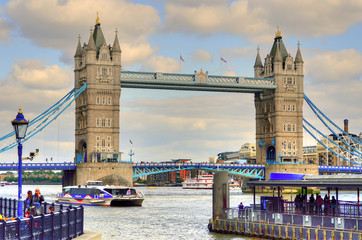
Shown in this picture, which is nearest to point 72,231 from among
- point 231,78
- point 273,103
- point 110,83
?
point 110,83

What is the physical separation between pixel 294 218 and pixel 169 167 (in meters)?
88.6

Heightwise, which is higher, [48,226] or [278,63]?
[278,63]

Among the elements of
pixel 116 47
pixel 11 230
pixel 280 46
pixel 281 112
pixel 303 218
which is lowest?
pixel 303 218

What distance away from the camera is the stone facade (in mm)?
121681

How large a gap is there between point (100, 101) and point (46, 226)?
100101 millimetres

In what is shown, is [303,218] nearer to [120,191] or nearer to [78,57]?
[120,191]

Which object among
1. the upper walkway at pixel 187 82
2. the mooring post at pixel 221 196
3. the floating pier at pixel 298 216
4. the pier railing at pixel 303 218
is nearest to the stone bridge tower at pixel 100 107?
the upper walkway at pixel 187 82

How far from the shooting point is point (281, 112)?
137m

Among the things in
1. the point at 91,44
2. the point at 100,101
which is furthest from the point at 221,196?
the point at 91,44

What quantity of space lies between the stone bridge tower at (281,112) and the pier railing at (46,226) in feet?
364

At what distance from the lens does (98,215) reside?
65.9 meters

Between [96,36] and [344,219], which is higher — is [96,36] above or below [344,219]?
above

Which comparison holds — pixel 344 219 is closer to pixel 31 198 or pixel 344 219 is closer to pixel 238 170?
pixel 31 198

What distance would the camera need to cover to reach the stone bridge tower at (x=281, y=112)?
137m
